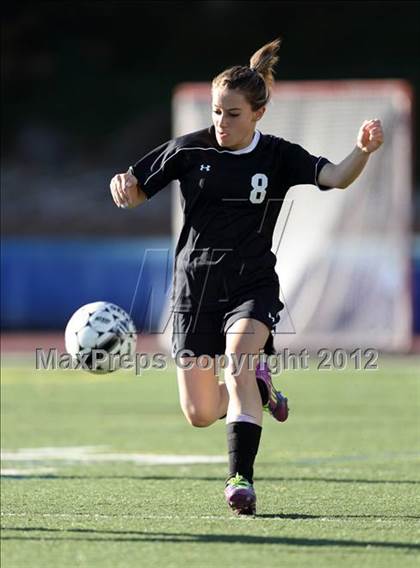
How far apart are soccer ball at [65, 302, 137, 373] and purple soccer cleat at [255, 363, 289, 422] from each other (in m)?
0.71

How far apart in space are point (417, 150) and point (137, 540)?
3088 cm

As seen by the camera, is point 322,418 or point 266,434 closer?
point 266,434

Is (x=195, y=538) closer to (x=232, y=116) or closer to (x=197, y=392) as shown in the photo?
(x=197, y=392)

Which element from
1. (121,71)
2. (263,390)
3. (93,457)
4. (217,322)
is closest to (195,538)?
(217,322)

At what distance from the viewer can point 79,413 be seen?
1158 cm

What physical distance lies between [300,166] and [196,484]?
1.88m

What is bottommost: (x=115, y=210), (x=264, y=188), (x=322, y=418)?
(x=115, y=210)

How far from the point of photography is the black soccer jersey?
237 inches

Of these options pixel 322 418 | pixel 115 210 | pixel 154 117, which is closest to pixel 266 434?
pixel 322 418

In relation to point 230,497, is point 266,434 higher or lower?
lower

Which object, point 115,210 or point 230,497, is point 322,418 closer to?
point 230,497

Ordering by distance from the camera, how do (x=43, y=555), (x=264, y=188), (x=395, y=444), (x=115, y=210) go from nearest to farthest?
(x=43, y=555)
(x=264, y=188)
(x=395, y=444)
(x=115, y=210)

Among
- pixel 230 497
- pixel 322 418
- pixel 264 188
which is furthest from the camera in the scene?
pixel 322 418

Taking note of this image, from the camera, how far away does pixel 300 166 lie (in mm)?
6152
